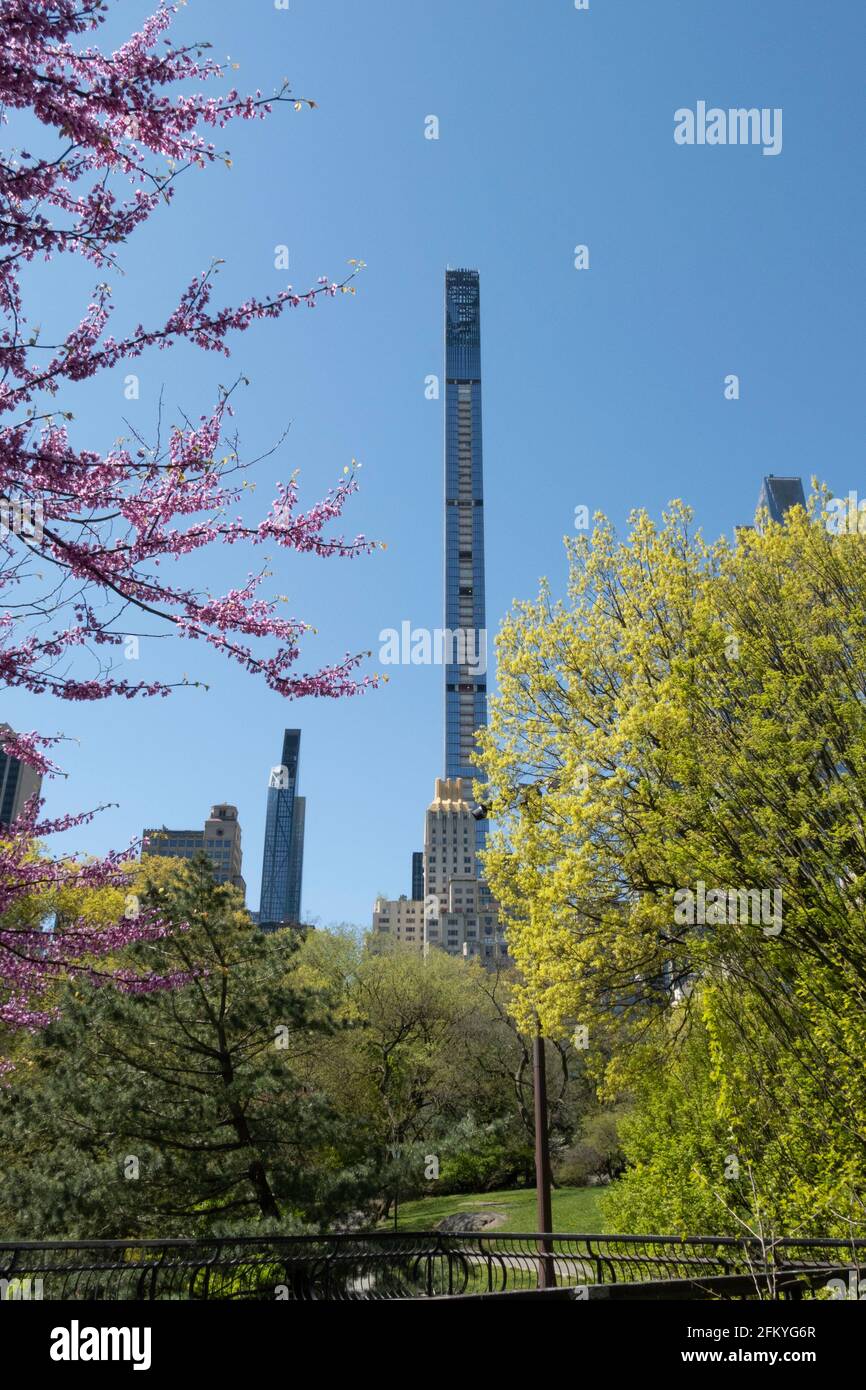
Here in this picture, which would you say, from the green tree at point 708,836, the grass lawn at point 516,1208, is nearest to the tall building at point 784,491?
the grass lawn at point 516,1208

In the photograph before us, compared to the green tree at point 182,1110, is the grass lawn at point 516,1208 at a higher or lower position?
lower

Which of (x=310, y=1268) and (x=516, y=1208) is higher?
(x=310, y=1268)

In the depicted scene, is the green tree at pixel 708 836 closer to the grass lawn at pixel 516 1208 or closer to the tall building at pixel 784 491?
the grass lawn at pixel 516 1208

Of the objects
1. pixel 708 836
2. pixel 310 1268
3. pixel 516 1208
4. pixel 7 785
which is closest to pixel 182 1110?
pixel 310 1268

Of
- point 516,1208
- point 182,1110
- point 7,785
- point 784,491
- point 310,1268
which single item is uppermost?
point 784,491

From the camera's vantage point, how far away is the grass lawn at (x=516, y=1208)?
21.5m

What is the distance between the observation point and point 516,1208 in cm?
2533

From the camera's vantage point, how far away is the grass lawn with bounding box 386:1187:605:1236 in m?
21.5

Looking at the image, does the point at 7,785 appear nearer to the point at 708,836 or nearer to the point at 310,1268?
the point at 310,1268

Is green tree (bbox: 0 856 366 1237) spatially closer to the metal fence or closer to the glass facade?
the metal fence
